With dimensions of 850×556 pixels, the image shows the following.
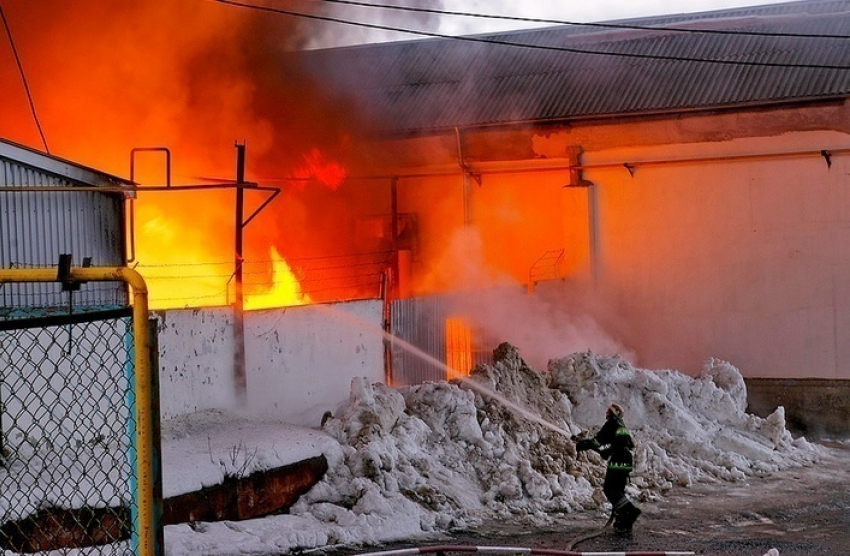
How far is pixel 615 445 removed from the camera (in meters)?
11.5

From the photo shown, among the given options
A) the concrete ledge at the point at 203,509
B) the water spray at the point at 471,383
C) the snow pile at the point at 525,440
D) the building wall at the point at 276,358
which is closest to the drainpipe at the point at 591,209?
the snow pile at the point at 525,440

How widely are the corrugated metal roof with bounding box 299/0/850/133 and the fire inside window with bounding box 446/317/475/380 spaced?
5.10 meters

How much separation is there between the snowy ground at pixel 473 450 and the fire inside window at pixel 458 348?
8.64 ft

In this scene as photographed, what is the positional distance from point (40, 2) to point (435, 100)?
8.62 metres

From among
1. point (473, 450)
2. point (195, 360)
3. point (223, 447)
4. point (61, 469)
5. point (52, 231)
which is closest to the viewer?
point (61, 469)

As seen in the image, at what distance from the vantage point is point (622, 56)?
75.1 ft

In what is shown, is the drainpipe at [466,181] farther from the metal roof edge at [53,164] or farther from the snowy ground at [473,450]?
the metal roof edge at [53,164]

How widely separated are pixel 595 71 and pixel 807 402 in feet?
27.7

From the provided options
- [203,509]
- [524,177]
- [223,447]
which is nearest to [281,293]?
[223,447]

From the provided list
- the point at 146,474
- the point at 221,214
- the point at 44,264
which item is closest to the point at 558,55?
the point at 221,214

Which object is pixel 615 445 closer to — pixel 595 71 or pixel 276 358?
pixel 276 358

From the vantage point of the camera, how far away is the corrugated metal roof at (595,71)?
66.7ft

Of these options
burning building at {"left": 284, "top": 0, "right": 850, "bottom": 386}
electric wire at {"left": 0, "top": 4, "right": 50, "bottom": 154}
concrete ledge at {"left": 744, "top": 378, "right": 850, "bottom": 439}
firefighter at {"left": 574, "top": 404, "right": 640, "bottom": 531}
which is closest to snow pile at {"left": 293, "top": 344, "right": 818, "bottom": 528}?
firefighter at {"left": 574, "top": 404, "right": 640, "bottom": 531}

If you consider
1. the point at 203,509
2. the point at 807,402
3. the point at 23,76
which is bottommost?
the point at 807,402
